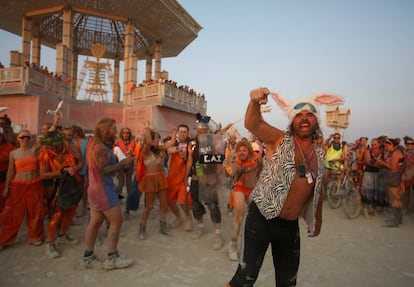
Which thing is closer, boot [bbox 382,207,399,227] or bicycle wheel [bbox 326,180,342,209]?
boot [bbox 382,207,399,227]

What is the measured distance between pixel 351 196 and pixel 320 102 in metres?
5.32

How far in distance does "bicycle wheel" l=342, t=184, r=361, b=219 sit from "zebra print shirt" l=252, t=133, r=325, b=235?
16.2 ft

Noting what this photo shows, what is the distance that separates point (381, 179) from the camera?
6.52 metres

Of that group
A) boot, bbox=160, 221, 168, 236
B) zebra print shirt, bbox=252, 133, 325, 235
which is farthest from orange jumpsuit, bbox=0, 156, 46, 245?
zebra print shirt, bbox=252, 133, 325, 235

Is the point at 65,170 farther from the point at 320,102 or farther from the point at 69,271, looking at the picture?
the point at 320,102

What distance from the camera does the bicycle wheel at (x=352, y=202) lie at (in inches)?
251

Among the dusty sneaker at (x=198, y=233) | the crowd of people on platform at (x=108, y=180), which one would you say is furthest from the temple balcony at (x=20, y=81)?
the dusty sneaker at (x=198, y=233)

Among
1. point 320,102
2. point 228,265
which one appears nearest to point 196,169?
point 228,265

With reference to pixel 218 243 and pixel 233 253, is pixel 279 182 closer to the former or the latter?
pixel 233 253

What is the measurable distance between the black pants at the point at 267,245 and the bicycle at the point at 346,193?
4928 millimetres

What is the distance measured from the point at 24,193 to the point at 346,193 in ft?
23.2

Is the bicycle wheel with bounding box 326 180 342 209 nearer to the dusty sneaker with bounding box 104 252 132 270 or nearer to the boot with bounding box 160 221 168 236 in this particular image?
the boot with bounding box 160 221 168 236

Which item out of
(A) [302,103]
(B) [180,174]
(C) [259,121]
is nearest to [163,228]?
(B) [180,174]

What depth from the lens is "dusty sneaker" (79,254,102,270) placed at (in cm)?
338
